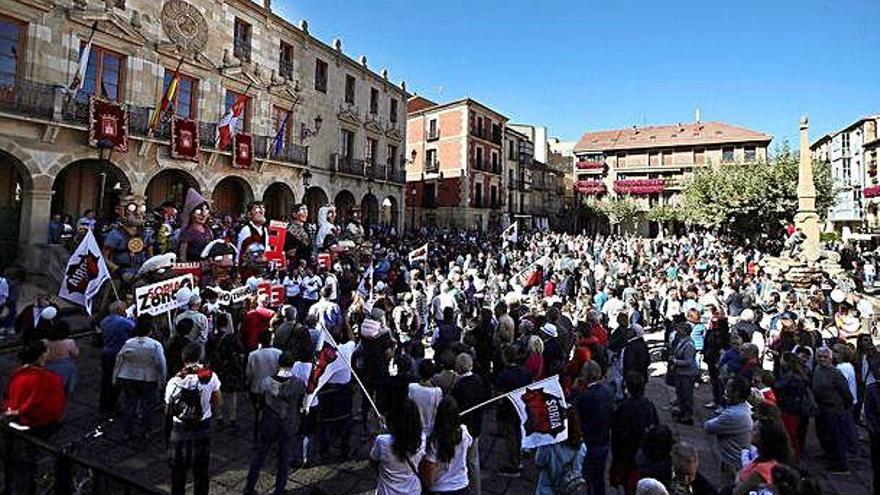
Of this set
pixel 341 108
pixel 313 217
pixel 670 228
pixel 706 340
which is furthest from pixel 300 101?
pixel 670 228

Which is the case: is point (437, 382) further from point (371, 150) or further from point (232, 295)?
point (371, 150)

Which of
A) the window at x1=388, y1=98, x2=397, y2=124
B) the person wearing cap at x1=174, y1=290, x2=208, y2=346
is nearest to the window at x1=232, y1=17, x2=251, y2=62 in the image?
the window at x1=388, y1=98, x2=397, y2=124

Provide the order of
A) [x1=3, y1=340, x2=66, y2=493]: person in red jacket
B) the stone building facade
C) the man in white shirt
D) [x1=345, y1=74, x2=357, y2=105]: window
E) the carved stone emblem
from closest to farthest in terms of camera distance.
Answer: [x1=3, y1=340, x2=66, y2=493]: person in red jacket < the man in white shirt < the carved stone emblem < [x1=345, y1=74, x2=357, y2=105]: window < the stone building facade

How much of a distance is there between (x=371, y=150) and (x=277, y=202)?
727 centimetres

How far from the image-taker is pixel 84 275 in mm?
7352

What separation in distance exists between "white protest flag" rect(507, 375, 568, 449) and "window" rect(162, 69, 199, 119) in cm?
1806

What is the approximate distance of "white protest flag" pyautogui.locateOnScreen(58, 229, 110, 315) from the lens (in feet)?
23.9

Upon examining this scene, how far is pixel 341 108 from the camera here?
26266mm

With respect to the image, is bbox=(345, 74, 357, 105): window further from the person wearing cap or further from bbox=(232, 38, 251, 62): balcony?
the person wearing cap

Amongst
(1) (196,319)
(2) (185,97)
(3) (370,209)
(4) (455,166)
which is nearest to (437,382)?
(1) (196,319)

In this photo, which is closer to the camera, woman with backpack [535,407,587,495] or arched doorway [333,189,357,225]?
woman with backpack [535,407,587,495]

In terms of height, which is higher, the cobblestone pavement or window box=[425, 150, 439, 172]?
window box=[425, 150, 439, 172]

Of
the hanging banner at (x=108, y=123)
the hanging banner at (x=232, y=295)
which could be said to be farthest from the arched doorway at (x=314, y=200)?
the hanging banner at (x=232, y=295)

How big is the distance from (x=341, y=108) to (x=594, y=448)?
2454 centimetres
